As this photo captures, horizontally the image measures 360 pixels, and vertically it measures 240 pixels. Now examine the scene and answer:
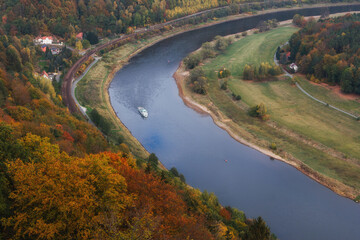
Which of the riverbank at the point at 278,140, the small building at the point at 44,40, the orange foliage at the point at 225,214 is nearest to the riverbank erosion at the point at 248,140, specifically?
the riverbank at the point at 278,140

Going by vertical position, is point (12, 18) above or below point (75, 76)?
above

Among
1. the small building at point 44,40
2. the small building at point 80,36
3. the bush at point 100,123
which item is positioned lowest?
the bush at point 100,123

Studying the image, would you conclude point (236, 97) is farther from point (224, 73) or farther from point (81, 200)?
point (81, 200)

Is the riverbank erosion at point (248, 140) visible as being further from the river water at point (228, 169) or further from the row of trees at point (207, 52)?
the row of trees at point (207, 52)

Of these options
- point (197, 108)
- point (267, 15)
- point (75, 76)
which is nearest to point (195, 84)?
point (197, 108)

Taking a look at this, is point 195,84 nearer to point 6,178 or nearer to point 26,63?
point 26,63

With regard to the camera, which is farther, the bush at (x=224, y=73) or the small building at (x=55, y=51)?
the small building at (x=55, y=51)

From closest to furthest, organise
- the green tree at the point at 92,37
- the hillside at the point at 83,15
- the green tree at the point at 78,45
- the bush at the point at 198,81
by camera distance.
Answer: the bush at the point at 198,81 < the green tree at the point at 78,45 < the hillside at the point at 83,15 < the green tree at the point at 92,37
